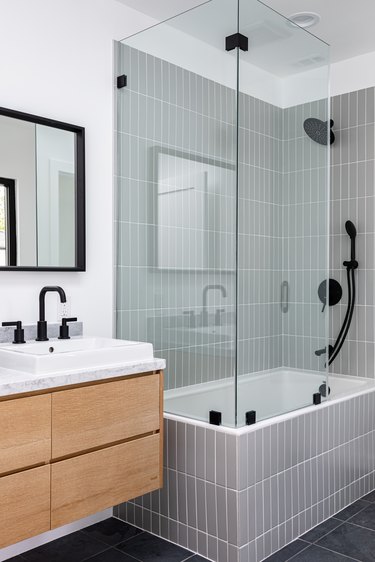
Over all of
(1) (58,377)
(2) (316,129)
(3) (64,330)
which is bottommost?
(1) (58,377)

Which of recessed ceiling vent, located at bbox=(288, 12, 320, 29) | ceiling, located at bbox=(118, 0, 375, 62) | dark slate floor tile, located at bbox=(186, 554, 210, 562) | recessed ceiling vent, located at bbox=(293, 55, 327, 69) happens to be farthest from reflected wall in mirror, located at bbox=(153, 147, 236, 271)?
dark slate floor tile, located at bbox=(186, 554, 210, 562)

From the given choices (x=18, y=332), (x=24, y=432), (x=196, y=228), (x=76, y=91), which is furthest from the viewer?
(x=76, y=91)

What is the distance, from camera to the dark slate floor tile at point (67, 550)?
2.39 m

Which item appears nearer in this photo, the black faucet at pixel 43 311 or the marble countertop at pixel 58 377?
the marble countertop at pixel 58 377

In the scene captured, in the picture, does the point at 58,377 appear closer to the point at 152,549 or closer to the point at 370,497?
the point at 152,549

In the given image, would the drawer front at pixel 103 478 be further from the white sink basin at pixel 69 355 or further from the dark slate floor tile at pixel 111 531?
the dark slate floor tile at pixel 111 531

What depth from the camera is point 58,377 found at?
1919 millimetres

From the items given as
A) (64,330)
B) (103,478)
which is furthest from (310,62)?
(103,478)

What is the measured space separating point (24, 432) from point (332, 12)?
2553 mm

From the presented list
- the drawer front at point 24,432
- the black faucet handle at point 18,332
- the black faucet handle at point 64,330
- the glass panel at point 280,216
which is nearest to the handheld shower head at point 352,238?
the glass panel at point 280,216

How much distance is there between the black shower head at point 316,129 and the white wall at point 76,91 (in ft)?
3.18

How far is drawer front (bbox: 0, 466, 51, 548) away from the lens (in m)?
1.78

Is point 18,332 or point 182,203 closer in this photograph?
point 18,332

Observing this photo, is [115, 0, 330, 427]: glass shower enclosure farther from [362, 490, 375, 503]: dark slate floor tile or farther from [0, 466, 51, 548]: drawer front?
[0, 466, 51, 548]: drawer front
